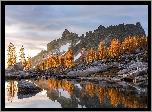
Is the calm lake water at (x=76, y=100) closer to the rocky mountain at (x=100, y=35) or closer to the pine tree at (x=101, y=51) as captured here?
the rocky mountain at (x=100, y=35)

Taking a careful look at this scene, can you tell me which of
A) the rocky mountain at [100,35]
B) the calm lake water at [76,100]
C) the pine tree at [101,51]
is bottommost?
the calm lake water at [76,100]

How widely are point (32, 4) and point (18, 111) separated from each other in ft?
15.2

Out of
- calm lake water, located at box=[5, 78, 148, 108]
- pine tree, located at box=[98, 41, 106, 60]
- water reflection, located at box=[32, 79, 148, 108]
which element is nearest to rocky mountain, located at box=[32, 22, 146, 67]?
pine tree, located at box=[98, 41, 106, 60]

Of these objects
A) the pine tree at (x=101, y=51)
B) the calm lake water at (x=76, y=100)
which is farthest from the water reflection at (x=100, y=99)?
the pine tree at (x=101, y=51)

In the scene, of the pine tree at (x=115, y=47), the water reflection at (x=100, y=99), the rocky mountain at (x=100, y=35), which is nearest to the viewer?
the water reflection at (x=100, y=99)

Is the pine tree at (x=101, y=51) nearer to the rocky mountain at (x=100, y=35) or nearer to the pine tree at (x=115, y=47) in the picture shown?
the rocky mountain at (x=100, y=35)

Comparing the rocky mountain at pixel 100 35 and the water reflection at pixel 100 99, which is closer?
the water reflection at pixel 100 99

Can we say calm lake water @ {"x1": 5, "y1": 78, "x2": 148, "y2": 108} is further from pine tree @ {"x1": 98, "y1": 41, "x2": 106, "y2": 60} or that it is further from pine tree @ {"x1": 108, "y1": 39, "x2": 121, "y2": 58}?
pine tree @ {"x1": 98, "y1": 41, "x2": 106, "y2": 60}

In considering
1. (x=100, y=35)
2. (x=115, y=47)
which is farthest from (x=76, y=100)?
(x=100, y=35)

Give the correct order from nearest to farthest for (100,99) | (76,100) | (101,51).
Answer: (76,100) < (100,99) < (101,51)

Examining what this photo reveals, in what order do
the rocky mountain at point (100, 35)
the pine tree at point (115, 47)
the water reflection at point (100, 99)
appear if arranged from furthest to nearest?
the pine tree at point (115, 47), the rocky mountain at point (100, 35), the water reflection at point (100, 99)

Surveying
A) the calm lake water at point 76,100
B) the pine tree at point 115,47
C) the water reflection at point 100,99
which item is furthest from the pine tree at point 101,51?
the calm lake water at point 76,100

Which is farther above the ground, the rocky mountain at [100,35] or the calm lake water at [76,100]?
the rocky mountain at [100,35]

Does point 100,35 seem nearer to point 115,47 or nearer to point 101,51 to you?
point 115,47
